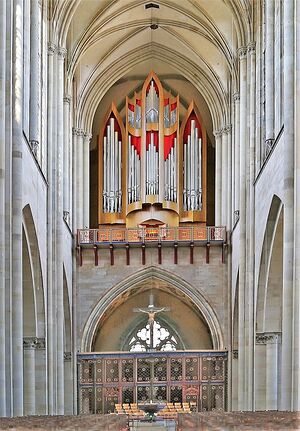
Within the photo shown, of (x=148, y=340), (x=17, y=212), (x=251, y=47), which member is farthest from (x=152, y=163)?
(x=17, y=212)

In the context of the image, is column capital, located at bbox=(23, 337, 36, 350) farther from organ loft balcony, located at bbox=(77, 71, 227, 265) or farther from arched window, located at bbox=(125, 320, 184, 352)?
arched window, located at bbox=(125, 320, 184, 352)

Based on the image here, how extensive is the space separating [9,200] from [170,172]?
1786 centimetres

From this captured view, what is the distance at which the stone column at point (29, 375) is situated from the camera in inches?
1045

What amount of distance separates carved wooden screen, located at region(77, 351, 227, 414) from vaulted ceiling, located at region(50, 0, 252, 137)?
28.2 feet

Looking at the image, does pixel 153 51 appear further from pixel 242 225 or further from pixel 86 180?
pixel 242 225

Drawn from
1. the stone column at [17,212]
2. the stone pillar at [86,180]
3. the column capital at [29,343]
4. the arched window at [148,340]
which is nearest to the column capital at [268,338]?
the column capital at [29,343]

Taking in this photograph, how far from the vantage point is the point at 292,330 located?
19.9 metres

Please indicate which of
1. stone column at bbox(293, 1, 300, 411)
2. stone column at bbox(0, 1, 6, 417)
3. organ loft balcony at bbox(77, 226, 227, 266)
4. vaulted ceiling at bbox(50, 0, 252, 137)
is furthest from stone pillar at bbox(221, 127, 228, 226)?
stone column at bbox(0, 1, 6, 417)

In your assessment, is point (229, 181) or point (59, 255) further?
point (229, 181)

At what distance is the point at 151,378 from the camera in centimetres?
3484

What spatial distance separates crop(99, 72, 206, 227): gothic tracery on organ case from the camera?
38344 mm

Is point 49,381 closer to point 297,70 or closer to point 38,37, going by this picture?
point 38,37

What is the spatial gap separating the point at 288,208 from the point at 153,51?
18.9 metres

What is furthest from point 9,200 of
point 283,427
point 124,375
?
point 124,375
